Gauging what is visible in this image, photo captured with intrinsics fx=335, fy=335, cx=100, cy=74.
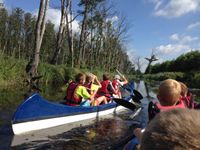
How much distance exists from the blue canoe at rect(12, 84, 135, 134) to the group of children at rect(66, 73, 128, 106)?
388mm

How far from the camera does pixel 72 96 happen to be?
10.9 meters

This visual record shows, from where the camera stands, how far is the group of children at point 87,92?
1073 cm

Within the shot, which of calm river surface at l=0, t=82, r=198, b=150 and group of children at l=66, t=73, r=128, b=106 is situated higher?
group of children at l=66, t=73, r=128, b=106

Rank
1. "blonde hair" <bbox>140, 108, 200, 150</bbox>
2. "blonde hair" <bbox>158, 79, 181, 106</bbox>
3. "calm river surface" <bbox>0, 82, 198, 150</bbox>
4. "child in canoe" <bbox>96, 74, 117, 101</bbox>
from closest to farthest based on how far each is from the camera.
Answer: "blonde hair" <bbox>140, 108, 200, 150</bbox> → "blonde hair" <bbox>158, 79, 181, 106</bbox> → "calm river surface" <bbox>0, 82, 198, 150</bbox> → "child in canoe" <bbox>96, 74, 117, 101</bbox>

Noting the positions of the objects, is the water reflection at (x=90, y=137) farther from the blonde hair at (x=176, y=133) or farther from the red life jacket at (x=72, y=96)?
the blonde hair at (x=176, y=133)

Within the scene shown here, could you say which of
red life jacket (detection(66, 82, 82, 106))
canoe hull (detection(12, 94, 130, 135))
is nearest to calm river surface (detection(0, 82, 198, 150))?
canoe hull (detection(12, 94, 130, 135))

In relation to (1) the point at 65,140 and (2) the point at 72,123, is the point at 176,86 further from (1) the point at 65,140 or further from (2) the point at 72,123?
(2) the point at 72,123

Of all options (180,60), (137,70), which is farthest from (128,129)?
(137,70)

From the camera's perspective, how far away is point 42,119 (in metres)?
8.88

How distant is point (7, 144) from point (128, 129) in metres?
4.63

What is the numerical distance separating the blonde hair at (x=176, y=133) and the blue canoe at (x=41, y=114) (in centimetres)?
693

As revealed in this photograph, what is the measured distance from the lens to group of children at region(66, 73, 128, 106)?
423 inches

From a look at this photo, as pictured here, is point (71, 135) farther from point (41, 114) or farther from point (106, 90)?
point (106, 90)

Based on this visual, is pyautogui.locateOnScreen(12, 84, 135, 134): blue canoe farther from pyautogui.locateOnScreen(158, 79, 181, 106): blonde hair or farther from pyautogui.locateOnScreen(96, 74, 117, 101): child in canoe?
pyautogui.locateOnScreen(158, 79, 181, 106): blonde hair
